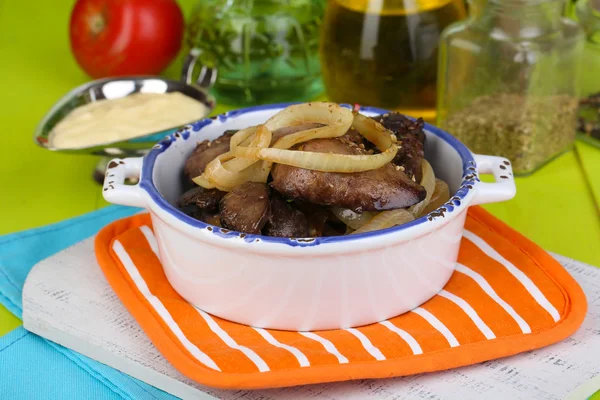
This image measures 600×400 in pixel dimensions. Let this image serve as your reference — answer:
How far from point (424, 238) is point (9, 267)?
817mm

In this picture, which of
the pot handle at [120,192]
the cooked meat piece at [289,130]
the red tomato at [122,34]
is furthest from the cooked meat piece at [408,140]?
the red tomato at [122,34]

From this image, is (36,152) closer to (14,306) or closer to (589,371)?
(14,306)

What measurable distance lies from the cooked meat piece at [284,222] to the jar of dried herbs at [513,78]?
81 cm

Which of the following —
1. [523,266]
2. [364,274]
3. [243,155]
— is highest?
[243,155]

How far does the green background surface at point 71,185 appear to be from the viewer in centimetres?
171

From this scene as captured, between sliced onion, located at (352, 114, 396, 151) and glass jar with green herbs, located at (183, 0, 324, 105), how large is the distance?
2.76 ft

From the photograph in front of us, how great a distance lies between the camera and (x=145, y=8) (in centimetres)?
235

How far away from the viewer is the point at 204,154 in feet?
4.66

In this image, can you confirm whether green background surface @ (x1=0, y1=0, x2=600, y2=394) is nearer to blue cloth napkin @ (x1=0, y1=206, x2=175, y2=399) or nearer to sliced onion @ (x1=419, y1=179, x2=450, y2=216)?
blue cloth napkin @ (x1=0, y1=206, x2=175, y2=399)

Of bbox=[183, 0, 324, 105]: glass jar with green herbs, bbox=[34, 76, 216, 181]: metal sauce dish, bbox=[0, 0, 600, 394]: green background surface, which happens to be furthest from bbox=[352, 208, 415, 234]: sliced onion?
bbox=[183, 0, 324, 105]: glass jar with green herbs

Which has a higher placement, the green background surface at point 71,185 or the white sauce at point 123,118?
the white sauce at point 123,118

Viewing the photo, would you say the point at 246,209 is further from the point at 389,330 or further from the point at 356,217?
the point at 389,330

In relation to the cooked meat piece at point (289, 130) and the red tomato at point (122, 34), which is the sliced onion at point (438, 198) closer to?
the cooked meat piece at point (289, 130)

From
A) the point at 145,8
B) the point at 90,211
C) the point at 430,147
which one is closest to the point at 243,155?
the point at 430,147
